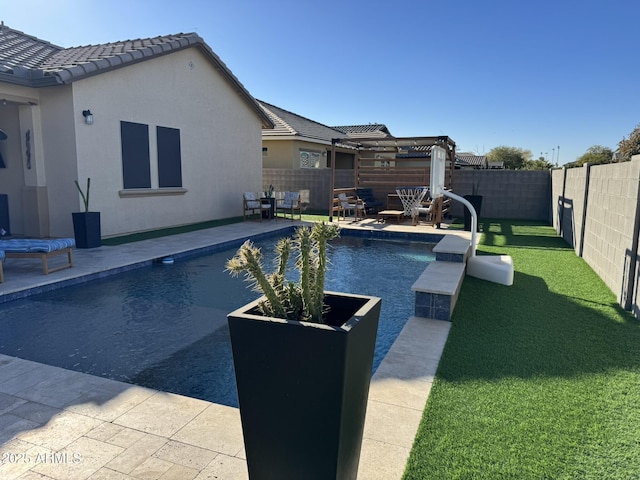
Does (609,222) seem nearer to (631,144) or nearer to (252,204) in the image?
(252,204)

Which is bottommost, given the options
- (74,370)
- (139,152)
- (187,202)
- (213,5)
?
(74,370)

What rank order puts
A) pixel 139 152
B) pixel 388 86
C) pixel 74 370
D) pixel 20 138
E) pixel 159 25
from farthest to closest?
pixel 388 86
pixel 159 25
pixel 139 152
pixel 20 138
pixel 74 370

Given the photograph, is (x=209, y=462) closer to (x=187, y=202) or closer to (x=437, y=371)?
(x=437, y=371)

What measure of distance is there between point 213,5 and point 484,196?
1074 centimetres

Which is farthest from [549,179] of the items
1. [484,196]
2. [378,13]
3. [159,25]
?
[159,25]

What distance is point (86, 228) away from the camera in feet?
28.4

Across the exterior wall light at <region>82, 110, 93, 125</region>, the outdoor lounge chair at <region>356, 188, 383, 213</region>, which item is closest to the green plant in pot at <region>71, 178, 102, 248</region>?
the exterior wall light at <region>82, 110, 93, 125</region>

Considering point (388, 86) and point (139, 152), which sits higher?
point (388, 86)

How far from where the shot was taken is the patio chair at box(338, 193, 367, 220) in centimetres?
1355

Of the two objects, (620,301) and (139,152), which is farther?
(139,152)

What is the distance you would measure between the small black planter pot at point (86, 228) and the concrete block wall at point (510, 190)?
11.3 meters

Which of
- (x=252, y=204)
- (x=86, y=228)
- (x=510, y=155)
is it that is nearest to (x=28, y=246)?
(x=86, y=228)

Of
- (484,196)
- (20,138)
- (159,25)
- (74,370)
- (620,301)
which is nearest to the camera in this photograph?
(74,370)

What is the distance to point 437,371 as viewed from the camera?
3.45m
